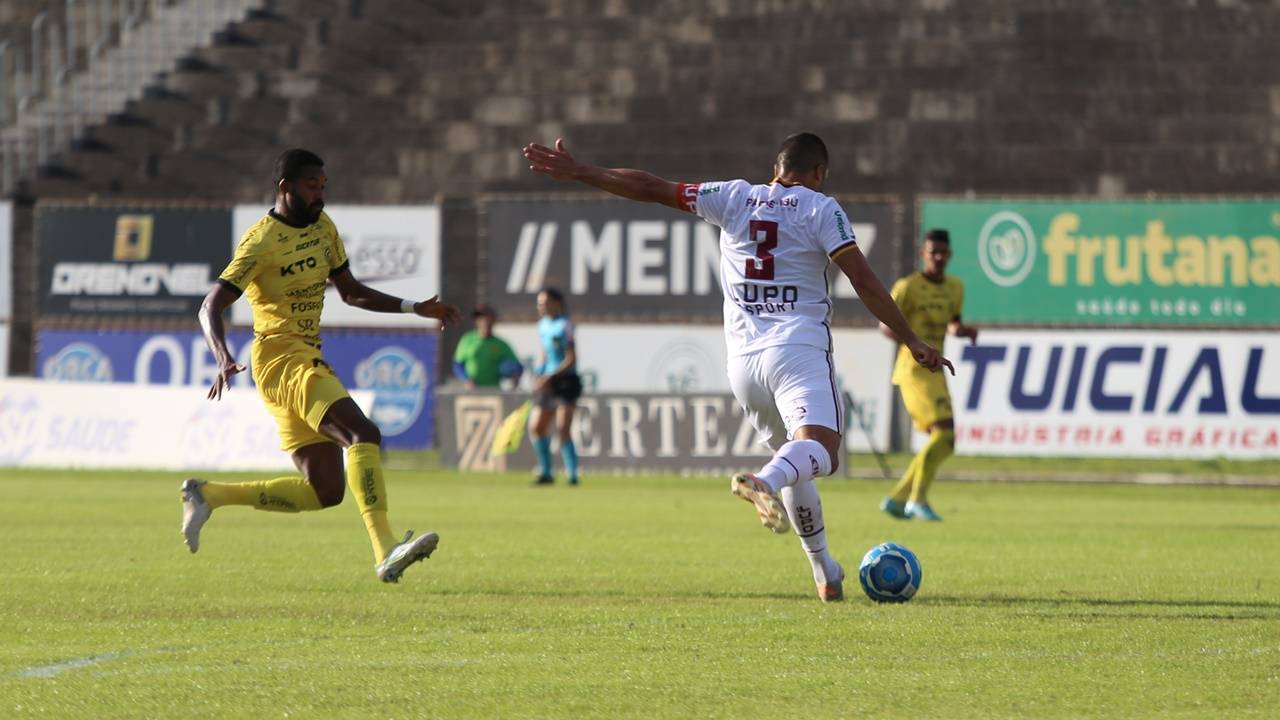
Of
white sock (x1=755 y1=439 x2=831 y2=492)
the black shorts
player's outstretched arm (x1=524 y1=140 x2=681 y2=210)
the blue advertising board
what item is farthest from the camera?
the blue advertising board

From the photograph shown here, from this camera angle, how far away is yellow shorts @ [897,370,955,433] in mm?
16609

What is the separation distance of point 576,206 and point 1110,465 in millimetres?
7895

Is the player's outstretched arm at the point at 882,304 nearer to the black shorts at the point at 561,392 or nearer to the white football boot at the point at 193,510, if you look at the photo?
the white football boot at the point at 193,510

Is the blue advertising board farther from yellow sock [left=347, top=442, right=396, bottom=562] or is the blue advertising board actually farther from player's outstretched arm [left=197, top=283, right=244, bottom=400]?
player's outstretched arm [left=197, top=283, right=244, bottom=400]

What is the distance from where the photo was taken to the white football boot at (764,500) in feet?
27.5

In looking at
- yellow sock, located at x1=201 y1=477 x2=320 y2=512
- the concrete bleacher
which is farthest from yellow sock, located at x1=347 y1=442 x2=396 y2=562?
the concrete bleacher

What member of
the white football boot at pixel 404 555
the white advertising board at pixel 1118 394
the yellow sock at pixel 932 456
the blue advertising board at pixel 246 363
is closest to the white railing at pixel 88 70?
the blue advertising board at pixel 246 363

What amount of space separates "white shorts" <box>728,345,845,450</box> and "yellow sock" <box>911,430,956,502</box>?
23.3ft

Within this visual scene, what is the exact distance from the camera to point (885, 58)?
2897 centimetres

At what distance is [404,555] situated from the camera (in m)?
10.0

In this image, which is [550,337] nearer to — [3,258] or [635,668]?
[3,258]

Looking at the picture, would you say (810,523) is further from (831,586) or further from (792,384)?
(792,384)

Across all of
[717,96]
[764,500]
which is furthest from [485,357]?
[764,500]

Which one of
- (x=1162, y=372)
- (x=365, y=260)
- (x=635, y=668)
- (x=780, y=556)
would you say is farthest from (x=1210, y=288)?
(x=635, y=668)
